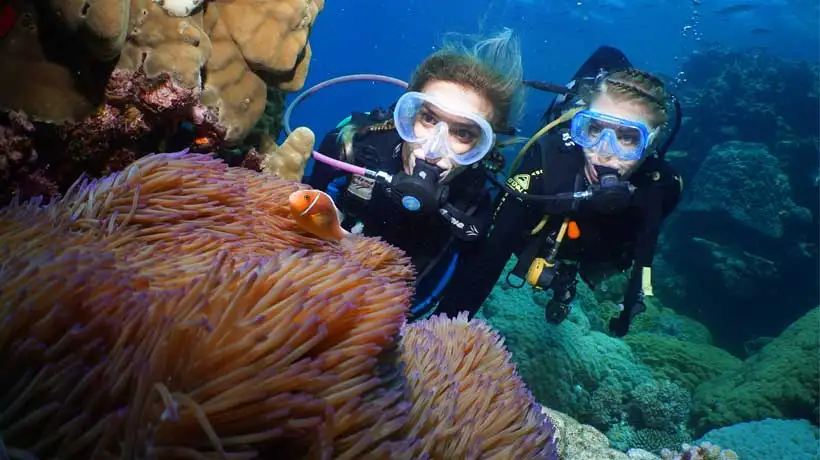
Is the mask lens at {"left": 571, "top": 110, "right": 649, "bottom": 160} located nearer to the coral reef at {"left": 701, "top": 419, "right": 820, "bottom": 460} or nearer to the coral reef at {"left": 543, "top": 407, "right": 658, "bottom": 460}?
the coral reef at {"left": 543, "top": 407, "right": 658, "bottom": 460}

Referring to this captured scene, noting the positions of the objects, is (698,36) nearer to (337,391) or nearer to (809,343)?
(809,343)

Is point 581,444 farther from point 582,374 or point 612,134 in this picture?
point 612,134

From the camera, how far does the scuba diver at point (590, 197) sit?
4.45 m

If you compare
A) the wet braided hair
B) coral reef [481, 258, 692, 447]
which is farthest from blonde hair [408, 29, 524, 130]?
coral reef [481, 258, 692, 447]

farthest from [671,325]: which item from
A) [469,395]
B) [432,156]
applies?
[469,395]

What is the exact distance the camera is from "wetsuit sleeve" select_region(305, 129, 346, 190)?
165 inches

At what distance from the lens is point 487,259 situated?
436cm

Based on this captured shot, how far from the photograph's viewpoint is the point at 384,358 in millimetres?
1414

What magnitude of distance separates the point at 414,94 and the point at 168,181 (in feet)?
8.20

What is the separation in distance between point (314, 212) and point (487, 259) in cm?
265

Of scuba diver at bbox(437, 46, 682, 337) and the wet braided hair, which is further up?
the wet braided hair

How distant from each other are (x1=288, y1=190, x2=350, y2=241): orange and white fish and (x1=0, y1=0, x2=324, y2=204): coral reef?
859 millimetres

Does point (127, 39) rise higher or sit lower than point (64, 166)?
higher

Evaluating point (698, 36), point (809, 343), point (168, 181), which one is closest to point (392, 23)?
point (698, 36)
